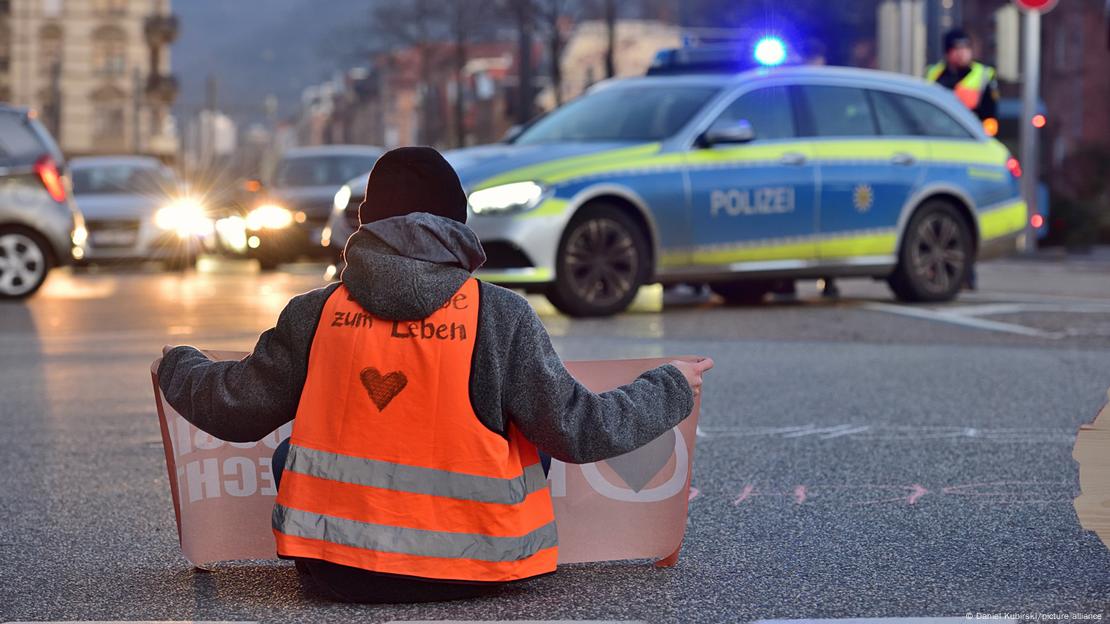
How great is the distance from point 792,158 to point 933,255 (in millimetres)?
1575

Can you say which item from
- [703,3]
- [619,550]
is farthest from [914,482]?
[703,3]

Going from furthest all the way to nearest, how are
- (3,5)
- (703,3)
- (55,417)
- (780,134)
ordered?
(3,5)
(703,3)
(780,134)
(55,417)

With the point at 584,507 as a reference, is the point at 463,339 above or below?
above

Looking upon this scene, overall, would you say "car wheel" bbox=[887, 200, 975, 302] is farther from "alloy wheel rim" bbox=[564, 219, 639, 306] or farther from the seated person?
the seated person

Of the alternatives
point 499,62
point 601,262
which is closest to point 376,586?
point 601,262

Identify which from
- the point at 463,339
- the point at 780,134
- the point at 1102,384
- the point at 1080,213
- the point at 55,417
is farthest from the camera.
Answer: the point at 1080,213

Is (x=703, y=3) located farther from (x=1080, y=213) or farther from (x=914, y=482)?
(x=914, y=482)

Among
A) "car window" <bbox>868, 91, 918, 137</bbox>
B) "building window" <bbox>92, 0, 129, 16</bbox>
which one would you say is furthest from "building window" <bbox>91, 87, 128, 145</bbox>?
"car window" <bbox>868, 91, 918, 137</bbox>

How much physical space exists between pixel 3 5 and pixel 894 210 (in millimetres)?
85727

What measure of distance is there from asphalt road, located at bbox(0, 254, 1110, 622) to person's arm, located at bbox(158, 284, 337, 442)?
411mm

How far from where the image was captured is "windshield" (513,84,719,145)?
43.8 ft

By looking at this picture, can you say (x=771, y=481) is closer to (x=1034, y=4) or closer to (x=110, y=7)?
(x=1034, y=4)

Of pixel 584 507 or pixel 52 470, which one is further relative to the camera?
pixel 52 470

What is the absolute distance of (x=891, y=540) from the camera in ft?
17.1
